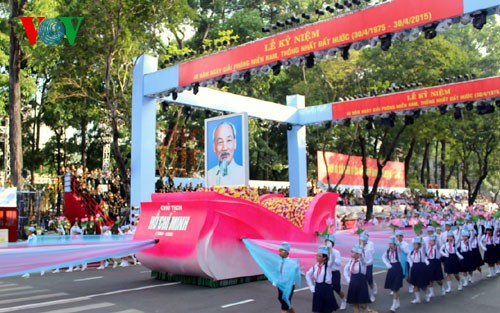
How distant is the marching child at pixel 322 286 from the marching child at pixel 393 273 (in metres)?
1.96

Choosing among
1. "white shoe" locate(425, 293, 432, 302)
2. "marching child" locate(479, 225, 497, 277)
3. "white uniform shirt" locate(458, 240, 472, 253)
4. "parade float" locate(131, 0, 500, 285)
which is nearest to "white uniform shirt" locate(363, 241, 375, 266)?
"white shoe" locate(425, 293, 432, 302)

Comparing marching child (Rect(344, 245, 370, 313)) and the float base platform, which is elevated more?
marching child (Rect(344, 245, 370, 313))

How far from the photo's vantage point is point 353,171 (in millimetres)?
37500

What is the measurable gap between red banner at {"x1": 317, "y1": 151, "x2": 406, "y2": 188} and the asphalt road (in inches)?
781

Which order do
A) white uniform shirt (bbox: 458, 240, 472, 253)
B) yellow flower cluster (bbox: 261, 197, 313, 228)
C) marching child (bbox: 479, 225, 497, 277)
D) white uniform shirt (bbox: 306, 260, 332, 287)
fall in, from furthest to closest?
yellow flower cluster (bbox: 261, 197, 313, 228)
marching child (bbox: 479, 225, 497, 277)
white uniform shirt (bbox: 458, 240, 472, 253)
white uniform shirt (bbox: 306, 260, 332, 287)

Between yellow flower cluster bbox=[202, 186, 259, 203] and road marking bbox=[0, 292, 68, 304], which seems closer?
road marking bbox=[0, 292, 68, 304]

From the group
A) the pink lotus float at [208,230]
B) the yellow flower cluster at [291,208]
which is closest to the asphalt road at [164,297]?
the pink lotus float at [208,230]

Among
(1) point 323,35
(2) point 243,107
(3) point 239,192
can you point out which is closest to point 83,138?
(2) point 243,107

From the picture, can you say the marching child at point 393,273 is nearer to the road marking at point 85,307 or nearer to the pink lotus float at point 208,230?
the pink lotus float at point 208,230

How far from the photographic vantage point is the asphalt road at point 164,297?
9562mm

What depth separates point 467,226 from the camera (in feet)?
44.6

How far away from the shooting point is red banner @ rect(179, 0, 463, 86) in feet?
44.0

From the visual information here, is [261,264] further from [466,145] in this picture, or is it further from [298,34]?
[466,145]

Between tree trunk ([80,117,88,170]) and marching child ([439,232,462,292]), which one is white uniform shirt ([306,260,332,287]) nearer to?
marching child ([439,232,462,292])
